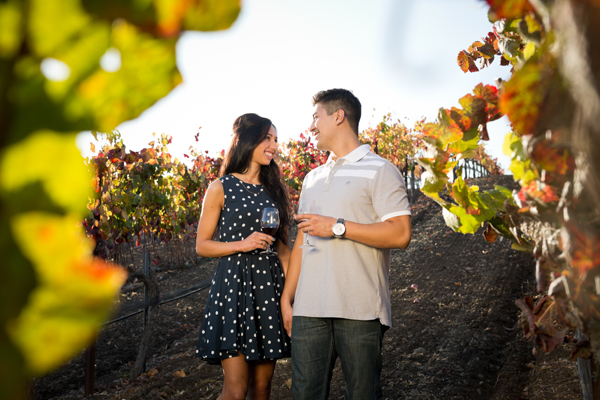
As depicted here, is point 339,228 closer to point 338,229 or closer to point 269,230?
point 338,229

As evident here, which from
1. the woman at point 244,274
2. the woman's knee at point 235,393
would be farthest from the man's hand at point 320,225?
the woman's knee at point 235,393

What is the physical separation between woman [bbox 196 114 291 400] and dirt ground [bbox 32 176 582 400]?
1330 millimetres

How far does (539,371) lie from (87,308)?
4.54 meters

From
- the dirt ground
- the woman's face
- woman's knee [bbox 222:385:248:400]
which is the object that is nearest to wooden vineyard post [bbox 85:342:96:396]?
the dirt ground

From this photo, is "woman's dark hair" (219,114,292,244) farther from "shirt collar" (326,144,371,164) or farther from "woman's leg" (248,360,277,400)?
"woman's leg" (248,360,277,400)

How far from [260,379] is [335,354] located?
51 cm

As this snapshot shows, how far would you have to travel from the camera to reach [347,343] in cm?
213

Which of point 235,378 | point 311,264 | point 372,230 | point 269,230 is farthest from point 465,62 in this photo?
point 235,378

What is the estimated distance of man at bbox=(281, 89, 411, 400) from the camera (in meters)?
2.12

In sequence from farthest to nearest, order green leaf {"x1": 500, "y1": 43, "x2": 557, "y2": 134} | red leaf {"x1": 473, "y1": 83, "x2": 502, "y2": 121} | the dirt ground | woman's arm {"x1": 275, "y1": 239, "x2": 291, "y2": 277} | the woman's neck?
the dirt ground → the woman's neck → woman's arm {"x1": 275, "y1": 239, "x2": 291, "y2": 277} → red leaf {"x1": 473, "y1": 83, "x2": 502, "y2": 121} → green leaf {"x1": 500, "y1": 43, "x2": 557, "y2": 134}

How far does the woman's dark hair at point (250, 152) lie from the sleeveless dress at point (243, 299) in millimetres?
159

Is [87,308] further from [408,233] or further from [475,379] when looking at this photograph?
[475,379]

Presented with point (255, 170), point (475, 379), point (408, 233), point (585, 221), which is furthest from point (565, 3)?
point (475, 379)

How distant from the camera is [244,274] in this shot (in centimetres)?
262
